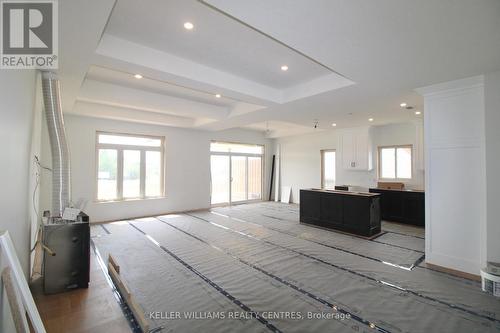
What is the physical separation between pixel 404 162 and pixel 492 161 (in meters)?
4.09

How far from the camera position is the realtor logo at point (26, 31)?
6.00 feet

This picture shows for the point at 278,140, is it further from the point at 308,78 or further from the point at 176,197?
the point at 308,78

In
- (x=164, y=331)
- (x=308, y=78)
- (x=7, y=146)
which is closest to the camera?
(x=7, y=146)

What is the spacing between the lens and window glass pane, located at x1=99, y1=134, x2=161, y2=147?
630 centimetres

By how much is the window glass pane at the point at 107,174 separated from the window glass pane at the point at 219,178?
3159 millimetres

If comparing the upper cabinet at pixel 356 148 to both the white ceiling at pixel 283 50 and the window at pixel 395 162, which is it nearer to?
the window at pixel 395 162

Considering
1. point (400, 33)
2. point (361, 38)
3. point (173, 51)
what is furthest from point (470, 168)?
point (173, 51)

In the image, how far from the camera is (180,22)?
2.50 meters

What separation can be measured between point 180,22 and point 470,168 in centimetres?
420

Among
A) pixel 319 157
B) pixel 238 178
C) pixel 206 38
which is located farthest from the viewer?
pixel 238 178

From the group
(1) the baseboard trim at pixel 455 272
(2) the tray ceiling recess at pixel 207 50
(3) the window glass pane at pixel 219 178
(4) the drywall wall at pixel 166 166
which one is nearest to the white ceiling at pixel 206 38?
(2) the tray ceiling recess at pixel 207 50

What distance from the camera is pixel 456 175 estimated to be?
335cm

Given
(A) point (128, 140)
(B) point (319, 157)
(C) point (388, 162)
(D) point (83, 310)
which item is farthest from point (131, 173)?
(C) point (388, 162)

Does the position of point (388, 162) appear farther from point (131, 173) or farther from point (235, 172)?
point (131, 173)
